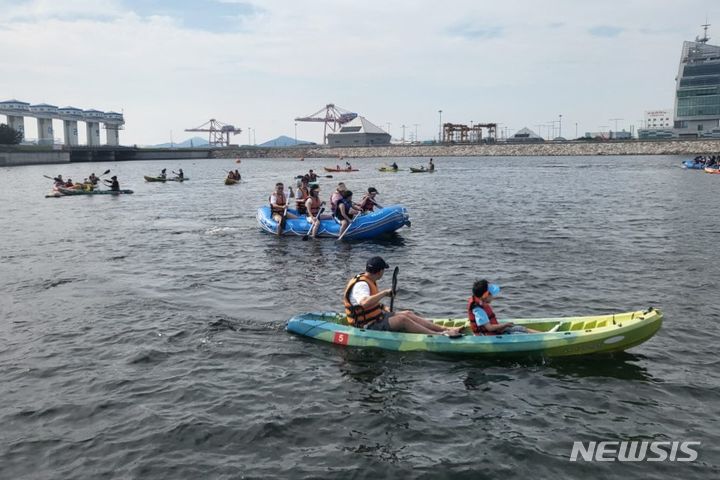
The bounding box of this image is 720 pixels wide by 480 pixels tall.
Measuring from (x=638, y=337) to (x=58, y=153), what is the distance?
13059 centimetres

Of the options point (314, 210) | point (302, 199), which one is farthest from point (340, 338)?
point (302, 199)

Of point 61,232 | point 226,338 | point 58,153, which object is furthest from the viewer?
point 58,153

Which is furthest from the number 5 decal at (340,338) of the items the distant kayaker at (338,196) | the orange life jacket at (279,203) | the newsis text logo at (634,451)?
the orange life jacket at (279,203)

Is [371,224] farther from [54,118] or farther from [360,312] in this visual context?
[54,118]

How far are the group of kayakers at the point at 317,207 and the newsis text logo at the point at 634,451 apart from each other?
15.5 metres

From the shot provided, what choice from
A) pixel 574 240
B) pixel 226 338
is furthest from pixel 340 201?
pixel 226 338

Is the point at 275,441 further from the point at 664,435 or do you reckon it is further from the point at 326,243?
the point at 326,243

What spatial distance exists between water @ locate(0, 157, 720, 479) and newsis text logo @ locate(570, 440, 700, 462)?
0.50ft

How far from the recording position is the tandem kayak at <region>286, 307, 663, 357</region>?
1023 cm

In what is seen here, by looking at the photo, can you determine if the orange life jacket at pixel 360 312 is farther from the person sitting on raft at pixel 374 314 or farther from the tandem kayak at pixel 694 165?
the tandem kayak at pixel 694 165

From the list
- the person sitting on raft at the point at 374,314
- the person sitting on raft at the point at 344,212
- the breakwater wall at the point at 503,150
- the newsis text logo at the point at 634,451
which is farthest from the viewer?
the breakwater wall at the point at 503,150

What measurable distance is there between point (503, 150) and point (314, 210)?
12809 cm

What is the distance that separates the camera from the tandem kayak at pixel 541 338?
1023 centimetres

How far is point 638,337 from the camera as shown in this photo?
10258mm
